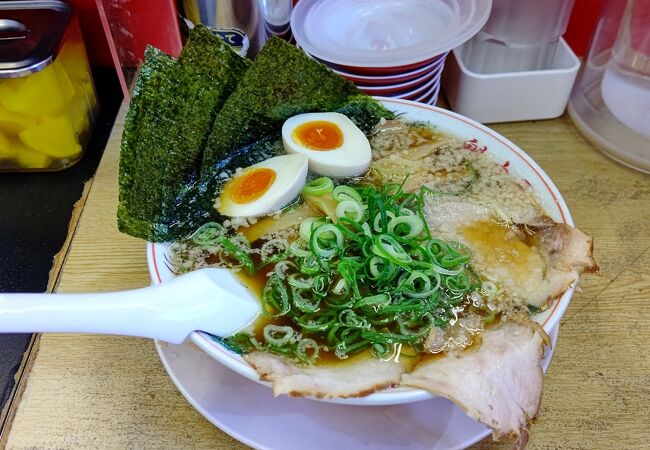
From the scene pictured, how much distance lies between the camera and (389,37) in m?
1.56

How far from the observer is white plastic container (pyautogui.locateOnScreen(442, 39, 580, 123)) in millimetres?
1613

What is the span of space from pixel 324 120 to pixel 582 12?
1.10 metres

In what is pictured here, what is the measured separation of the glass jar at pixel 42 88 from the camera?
1426 mm

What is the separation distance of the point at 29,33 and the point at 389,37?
0.97 m

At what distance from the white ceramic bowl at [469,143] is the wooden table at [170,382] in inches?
9.1

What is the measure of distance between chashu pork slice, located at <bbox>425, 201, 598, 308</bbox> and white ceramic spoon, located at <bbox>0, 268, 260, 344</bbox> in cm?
46

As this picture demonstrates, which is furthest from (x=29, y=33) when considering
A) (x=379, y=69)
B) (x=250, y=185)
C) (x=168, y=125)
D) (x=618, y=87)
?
(x=618, y=87)

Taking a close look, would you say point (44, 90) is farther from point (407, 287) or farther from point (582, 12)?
point (582, 12)

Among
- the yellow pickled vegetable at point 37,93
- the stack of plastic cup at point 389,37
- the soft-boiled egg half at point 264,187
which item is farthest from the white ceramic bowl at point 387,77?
the yellow pickled vegetable at point 37,93

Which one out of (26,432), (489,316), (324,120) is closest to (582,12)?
(324,120)

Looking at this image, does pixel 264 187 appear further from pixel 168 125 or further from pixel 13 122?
pixel 13 122

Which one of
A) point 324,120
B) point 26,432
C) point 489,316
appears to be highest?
point 324,120

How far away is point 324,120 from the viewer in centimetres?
130

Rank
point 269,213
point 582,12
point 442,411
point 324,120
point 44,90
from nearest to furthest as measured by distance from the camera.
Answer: point 442,411 → point 269,213 → point 324,120 → point 44,90 → point 582,12
